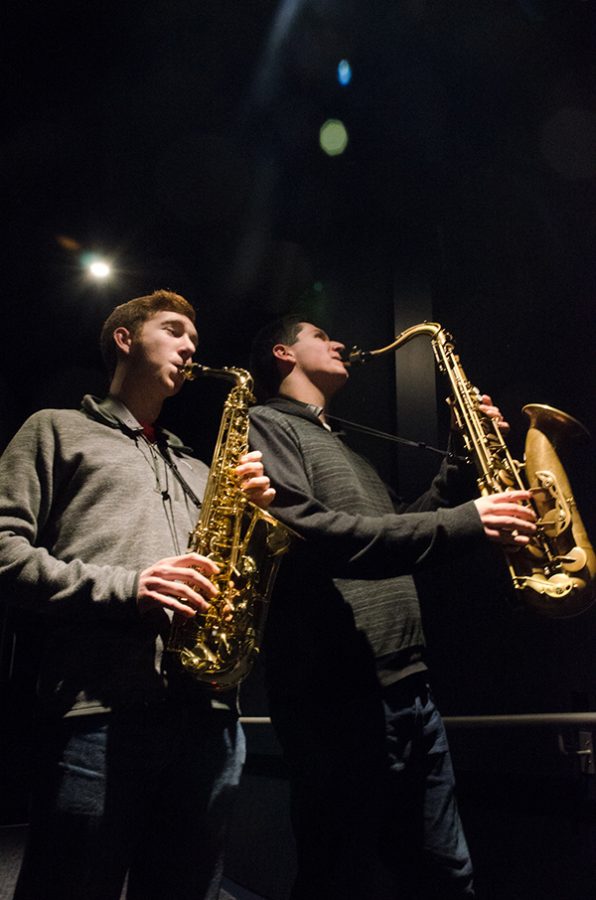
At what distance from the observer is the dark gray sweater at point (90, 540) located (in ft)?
5.16

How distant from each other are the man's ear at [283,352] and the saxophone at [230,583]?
0.74 m

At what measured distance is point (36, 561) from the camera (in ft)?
5.22

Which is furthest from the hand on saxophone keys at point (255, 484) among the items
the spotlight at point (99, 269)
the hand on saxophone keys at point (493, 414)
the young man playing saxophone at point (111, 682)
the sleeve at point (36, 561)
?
the spotlight at point (99, 269)

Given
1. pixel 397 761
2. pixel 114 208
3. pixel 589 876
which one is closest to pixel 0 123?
pixel 114 208

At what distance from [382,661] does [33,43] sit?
3377 mm

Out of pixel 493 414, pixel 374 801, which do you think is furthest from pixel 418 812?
pixel 493 414

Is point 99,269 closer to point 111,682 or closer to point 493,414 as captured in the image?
point 493,414

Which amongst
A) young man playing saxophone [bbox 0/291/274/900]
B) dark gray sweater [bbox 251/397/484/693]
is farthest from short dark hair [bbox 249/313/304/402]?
young man playing saxophone [bbox 0/291/274/900]

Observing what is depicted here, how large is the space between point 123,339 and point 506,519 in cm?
143

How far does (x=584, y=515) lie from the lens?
8.46ft

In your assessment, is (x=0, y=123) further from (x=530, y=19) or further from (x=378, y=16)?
(x=530, y=19)

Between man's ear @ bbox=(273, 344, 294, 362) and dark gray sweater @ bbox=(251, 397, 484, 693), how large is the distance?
48cm

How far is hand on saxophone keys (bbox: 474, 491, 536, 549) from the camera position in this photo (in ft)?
6.37

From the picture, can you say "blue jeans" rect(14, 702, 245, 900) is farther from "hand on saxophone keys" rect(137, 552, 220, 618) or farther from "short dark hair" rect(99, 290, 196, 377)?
"short dark hair" rect(99, 290, 196, 377)
